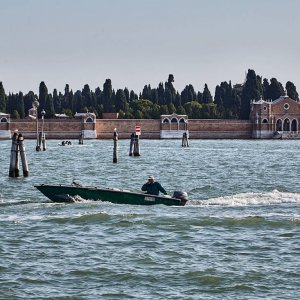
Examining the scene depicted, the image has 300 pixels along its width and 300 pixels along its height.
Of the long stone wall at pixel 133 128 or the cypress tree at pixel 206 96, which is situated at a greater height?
the cypress tree at pixel 206 96

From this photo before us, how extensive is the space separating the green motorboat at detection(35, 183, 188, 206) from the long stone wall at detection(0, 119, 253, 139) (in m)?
94.7

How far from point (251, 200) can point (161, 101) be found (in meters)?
104

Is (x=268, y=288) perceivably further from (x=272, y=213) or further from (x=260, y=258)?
(x=272, y=213)

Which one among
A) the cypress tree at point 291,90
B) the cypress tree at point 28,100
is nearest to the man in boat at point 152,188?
the cypress tree at point 28,100

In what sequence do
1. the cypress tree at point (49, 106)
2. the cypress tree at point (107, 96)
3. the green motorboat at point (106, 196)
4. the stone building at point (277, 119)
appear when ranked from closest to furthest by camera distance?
the green motorboat at point (106, 196) → the cypress tree at point (49, 106) → the stone building at point (277, 119) → the cypress tree at point (107, 96)

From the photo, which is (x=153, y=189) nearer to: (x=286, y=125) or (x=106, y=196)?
(x=106, y=196)

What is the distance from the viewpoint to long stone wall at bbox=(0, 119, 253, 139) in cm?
11775

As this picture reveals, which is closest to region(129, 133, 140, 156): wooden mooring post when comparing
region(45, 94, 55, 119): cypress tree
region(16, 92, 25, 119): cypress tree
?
region(45, 94, 55, 119): cypress tree

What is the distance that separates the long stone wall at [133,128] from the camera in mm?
117750

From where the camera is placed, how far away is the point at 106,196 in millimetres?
21875

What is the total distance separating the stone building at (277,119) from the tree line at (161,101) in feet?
7.15

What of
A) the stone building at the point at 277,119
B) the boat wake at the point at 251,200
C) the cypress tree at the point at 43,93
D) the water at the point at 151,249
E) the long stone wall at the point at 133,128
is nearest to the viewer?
the water at the point at 151,249

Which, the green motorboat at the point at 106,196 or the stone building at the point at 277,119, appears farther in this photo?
the stone building at the point at 277,119

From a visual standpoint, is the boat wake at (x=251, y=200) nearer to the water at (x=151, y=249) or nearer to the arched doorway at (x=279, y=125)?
the water at (x=151, y=249)
